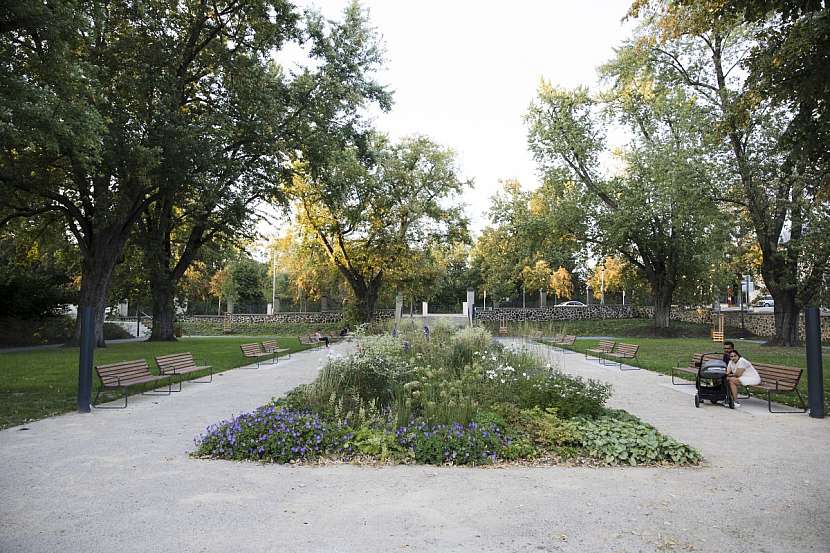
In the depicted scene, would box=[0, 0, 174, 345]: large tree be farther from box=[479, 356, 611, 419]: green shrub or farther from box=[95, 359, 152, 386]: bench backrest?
box=[479, 356, 611, 419]: green shrub

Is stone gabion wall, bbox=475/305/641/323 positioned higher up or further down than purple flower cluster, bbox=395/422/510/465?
higher up

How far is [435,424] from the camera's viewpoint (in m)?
7.09

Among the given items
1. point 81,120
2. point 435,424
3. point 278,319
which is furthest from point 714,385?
point 278,319

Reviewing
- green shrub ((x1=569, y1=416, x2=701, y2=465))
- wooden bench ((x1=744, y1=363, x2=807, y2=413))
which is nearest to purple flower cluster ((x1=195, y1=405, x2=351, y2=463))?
green shrub ((x1=569, y1=416, x2=701, y2=465))

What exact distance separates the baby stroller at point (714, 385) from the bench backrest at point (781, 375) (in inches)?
32.4

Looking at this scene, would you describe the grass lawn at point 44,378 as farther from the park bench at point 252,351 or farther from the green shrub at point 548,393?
the green shrub at point 548,393

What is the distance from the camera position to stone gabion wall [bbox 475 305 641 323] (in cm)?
4422

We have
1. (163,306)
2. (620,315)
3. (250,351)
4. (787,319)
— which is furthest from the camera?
(620,315)

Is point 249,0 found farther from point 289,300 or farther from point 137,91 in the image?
point 289,300

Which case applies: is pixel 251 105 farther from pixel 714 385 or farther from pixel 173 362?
pixel 714 385

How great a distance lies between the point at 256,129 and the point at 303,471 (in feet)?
50.6

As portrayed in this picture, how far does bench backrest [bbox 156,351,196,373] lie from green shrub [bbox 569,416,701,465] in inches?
333

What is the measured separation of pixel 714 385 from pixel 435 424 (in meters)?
5.94

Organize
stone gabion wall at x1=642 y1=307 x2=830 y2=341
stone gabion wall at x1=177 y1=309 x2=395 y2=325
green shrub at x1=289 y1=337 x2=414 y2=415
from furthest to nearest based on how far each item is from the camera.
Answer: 1. stone gabion wall at x1=177 y1=309 x2=395 y2=325
2. stone gabion wall at x1=642 y1=307 x2=830 y2=341
3. green shrub at x1=289 y1=337 x2=414 y2=415
